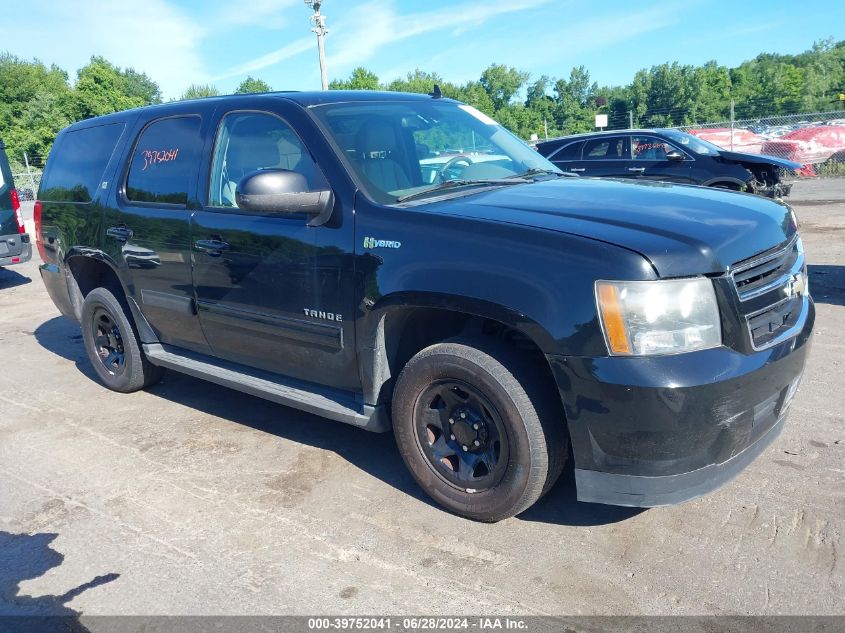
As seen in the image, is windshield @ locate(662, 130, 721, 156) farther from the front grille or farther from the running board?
the running board

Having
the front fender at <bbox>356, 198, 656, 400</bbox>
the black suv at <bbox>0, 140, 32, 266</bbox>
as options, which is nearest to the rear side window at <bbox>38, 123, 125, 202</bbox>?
the front fender at <bbox>356, 198, 656, 400</bbox>

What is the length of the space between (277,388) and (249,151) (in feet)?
4.37

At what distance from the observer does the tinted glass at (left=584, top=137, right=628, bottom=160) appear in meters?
12.0

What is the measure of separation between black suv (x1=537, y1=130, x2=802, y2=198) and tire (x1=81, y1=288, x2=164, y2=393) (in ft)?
24.7

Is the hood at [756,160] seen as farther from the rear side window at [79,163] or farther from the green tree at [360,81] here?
the green tree at [360,81]

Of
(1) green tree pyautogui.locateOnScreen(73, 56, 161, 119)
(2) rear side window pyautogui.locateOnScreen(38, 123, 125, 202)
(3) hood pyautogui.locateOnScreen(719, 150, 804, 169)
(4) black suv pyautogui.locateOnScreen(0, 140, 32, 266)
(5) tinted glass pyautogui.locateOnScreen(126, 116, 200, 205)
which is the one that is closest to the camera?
(5) tinted glass pyautogui.locateOnScreen(126, 116, 200, 205)

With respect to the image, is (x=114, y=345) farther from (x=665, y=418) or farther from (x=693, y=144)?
(x=693, y=144)

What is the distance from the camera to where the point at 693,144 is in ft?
38.4

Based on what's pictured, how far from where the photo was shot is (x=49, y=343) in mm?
7078

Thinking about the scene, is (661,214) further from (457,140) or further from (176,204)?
(176,204)

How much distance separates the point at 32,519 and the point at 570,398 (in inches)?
107

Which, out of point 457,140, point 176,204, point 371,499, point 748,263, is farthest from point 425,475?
point 176,204

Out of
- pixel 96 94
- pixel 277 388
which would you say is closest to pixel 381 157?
pixel 277 388

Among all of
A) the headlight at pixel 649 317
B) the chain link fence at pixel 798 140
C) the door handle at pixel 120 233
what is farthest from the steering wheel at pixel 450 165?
the chain link fence at pixel 798 140
